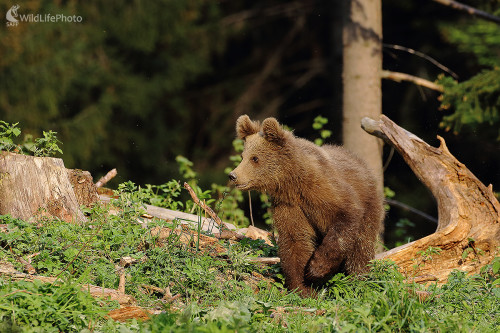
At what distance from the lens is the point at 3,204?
217 inches

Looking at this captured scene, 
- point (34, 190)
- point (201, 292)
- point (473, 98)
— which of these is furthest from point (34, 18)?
point (201, 292)

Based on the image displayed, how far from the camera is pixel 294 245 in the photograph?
5.32 meters

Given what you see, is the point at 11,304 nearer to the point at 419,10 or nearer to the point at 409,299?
the point at 409,299

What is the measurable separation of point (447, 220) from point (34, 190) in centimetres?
362

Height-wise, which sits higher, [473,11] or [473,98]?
[473,11]

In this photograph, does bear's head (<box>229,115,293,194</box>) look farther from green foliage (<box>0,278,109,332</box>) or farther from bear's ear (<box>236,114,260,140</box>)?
green foliage (<box>0,278,109,332</box>)

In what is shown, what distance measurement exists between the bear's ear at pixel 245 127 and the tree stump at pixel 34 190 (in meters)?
1.54

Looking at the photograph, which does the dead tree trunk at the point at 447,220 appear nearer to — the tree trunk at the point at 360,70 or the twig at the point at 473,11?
the tree trunk at the point at 360,70

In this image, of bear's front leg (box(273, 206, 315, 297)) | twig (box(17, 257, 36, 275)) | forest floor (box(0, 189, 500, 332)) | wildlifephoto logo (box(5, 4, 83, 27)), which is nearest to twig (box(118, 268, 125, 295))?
forest floor (box(0, 189, 500, 332))

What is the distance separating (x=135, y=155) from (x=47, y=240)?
8.17m

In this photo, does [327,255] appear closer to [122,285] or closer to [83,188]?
[122,285]

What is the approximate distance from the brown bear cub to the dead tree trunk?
525mm

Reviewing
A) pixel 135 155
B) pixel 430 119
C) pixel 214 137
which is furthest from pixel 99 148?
pixel 430 119

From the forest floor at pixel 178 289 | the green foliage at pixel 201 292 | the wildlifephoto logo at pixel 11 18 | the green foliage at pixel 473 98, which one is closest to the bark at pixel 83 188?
the forest floor at pixel 178 289
